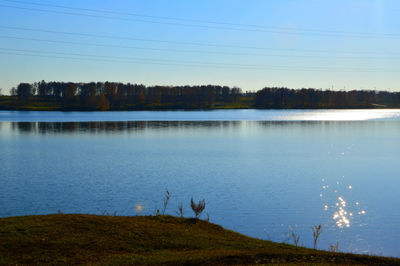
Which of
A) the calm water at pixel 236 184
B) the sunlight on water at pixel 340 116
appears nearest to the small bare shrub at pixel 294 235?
the calm water at pixel 236 184

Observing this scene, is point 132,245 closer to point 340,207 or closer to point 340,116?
point 340,207

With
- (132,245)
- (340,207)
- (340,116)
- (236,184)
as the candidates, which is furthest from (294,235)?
(340,116)

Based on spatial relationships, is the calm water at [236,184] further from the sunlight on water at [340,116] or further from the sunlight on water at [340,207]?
the sunlight on water at [340,116]

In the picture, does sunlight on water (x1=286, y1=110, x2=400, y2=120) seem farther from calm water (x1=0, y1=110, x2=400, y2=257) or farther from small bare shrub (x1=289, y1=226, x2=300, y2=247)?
small bare shrub (x1=289, y1=226, x2=300, y2=247)

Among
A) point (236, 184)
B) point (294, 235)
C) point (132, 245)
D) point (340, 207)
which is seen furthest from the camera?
point (236, 184)

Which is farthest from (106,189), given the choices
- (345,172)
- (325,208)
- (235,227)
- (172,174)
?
(345,172)

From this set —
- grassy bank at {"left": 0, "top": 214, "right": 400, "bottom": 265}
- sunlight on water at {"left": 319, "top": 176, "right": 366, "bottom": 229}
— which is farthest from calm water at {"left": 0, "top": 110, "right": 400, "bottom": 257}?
grassy bank at {"left": 0, "top": 214, "right": 400, "bottom": 265}

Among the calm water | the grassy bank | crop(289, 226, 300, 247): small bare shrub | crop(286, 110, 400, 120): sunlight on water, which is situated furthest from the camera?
crop(286, 110, 400, 120): sunlight on water

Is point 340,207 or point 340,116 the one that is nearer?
point 340,207

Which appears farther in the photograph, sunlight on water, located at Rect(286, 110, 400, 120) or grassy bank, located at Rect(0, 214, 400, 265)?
sunlight on water, located at Rect(286, 110, 400, 120)

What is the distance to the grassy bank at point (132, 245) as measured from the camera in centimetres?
1178

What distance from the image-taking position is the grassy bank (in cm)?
1178

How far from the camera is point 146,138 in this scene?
60969 mm

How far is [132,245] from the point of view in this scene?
13352mm
